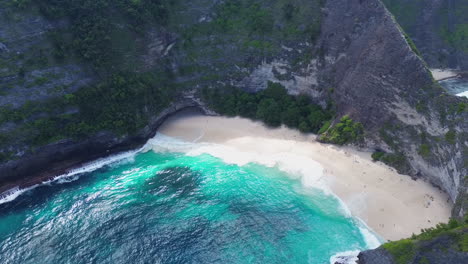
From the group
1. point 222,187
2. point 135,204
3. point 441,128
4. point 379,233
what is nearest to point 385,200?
point 379,233

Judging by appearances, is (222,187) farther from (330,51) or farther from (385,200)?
(330,51)

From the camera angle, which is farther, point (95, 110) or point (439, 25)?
point (439, 25)

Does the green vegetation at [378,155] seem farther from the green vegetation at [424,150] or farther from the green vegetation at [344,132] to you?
the green vegetation at [424,150]

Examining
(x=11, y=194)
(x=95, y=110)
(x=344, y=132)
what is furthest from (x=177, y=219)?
(x=344, y=132)

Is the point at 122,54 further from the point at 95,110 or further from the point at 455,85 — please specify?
the point at 455,85

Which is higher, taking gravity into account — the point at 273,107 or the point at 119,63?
the point at 119,63

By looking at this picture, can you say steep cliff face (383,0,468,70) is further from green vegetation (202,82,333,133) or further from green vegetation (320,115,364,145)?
green vegetation (320,115,364,145)

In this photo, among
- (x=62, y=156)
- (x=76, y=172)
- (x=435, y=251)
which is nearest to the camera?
(x=435, y=251)
